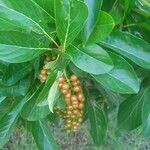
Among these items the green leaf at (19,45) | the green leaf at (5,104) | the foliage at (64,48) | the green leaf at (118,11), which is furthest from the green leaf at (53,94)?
the green leaf at (5,104)

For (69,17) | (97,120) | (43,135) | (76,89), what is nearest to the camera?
(69,17)

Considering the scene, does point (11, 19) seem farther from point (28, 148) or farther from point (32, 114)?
point (28, 148)

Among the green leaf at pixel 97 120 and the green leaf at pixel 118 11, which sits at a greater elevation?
the green leaf at pixel 118 11

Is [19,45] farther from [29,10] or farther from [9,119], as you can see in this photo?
[9,119]

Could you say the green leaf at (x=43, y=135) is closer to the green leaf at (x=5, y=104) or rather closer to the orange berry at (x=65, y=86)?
the green leaf at (x=5, y=104)

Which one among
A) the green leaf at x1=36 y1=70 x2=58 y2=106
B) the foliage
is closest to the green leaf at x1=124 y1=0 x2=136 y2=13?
the foliage

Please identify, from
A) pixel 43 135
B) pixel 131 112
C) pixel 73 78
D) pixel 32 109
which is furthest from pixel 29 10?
pixel 131 112

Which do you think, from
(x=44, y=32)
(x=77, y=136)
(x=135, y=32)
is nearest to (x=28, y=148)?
(x=77, y=136)
